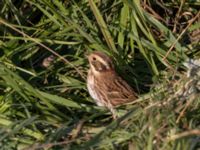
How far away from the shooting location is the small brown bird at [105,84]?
17.8 feet

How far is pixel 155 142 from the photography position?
4.48 meters

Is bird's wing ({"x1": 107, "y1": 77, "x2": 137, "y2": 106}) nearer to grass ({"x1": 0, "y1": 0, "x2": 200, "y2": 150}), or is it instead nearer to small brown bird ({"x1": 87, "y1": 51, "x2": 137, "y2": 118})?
small brown bird ({"x1": 87, "y1": 51, "x2": 137, "y2": 118})

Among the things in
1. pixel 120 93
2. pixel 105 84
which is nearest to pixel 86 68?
pixel 105 84

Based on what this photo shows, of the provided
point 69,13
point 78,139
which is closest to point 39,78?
point 69,13

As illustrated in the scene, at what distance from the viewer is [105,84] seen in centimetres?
554

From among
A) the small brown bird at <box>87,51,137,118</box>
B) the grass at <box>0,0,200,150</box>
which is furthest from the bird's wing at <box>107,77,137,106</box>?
the grass at <box>0,0,200,150</box>

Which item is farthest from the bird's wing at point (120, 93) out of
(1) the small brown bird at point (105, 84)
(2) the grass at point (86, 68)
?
(2) the grass at point (86, 68)

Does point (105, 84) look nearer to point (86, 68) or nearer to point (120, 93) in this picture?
point (120, 93)

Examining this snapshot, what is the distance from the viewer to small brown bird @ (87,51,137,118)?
5438mm

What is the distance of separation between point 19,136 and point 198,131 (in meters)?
1.10

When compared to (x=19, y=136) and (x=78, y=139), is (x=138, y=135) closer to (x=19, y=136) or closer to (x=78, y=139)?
(x=78, y=139)

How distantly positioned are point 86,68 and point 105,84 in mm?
315

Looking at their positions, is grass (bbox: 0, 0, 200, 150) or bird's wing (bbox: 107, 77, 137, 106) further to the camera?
bird's wing (bbox: 107, 77, 137, 106)

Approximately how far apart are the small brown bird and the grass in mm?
124
